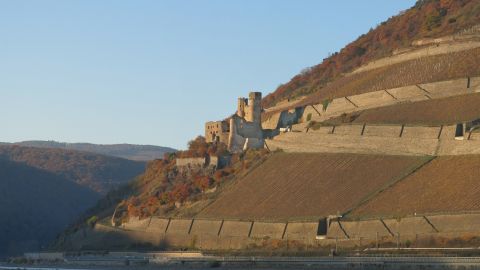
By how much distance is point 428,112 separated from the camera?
103750mm

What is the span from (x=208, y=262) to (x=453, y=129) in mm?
19495

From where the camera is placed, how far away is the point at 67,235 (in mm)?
121938

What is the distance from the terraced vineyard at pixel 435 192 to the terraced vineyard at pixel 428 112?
21.0 ft

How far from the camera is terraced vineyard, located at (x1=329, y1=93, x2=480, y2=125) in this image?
99.9 metres

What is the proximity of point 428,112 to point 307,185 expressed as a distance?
11.0 m

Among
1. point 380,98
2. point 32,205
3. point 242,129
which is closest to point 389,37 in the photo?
point 380,98

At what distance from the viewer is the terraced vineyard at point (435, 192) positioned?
84000 mm

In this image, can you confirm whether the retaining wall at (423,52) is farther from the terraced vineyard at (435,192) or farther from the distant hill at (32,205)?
the distant hill at (32,205)

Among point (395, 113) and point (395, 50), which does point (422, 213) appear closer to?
point (395, 113)

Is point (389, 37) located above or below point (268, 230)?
above

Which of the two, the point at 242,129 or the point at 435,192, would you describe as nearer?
the point at 435,192

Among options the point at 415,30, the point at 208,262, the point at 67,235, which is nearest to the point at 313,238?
the point at 208,262

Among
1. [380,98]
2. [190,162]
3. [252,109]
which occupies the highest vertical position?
[380,98]

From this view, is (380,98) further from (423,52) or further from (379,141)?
(379,141)
